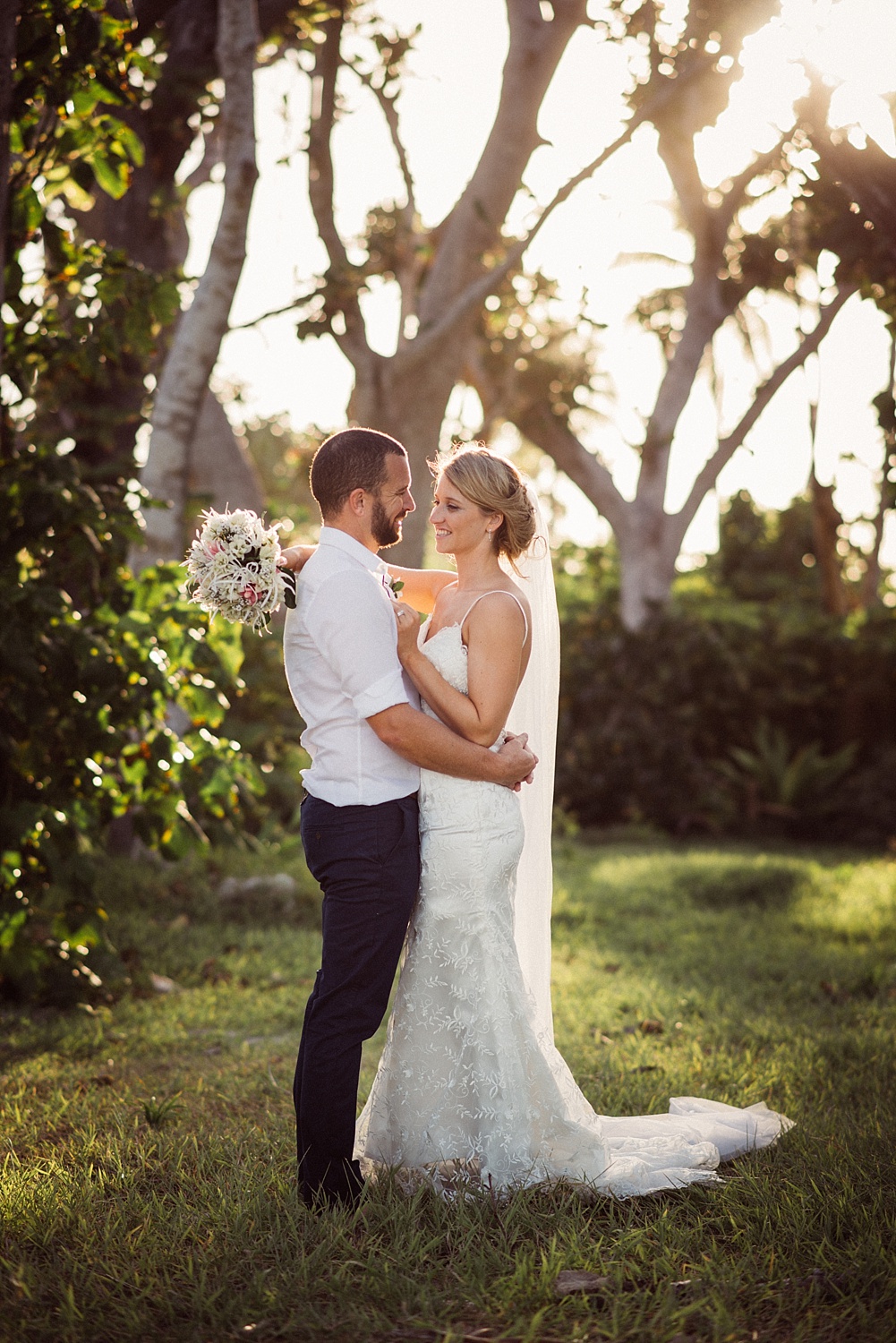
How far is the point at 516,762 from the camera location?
12.4 ft

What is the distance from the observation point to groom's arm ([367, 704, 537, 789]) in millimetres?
3412

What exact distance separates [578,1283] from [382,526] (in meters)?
2.25

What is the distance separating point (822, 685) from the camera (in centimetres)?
1459

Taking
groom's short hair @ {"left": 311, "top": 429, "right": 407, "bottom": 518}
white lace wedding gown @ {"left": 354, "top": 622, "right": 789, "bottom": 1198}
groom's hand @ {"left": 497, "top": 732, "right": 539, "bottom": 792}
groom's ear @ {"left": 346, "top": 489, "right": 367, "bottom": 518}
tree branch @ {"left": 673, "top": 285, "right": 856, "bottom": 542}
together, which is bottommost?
white lace wedding gown @ {"left": 354, "top": 622, "right": 789, "bottom": 1198}

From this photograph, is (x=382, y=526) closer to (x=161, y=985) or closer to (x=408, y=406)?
(x=161, y=985)

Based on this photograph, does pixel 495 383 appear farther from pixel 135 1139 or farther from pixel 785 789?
pixel 135 1139

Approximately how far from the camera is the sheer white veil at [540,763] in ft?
13.9

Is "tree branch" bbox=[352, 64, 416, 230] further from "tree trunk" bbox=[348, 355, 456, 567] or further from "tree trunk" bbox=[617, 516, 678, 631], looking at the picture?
"tree trunk" bbox=[617, 516, 678, 631]

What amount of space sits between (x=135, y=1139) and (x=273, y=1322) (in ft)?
4.59

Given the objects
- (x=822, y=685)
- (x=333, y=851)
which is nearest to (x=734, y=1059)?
(x=333, y=851)

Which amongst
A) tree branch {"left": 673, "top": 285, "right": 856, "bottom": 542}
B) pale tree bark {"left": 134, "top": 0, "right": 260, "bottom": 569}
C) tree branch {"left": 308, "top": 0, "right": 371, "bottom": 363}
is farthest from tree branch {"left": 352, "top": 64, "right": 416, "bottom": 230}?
tree branch {"left": 673, "top": 285, "right": 856, "bottom": 542}

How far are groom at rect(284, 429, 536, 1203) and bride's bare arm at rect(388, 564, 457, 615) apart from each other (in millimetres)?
845

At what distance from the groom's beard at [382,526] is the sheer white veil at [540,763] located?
0.67 metres

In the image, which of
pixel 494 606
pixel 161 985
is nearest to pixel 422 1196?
pixel 494 606
